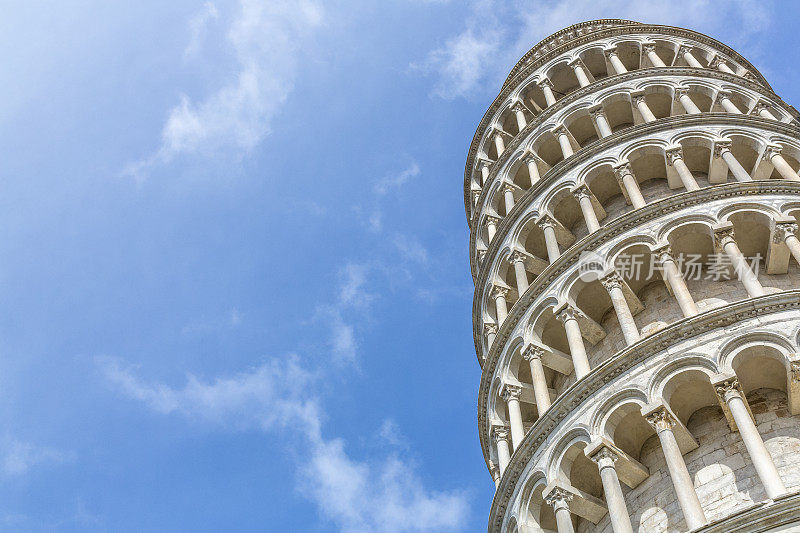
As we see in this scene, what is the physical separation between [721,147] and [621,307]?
6806 millimetres

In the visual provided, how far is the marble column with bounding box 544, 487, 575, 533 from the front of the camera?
1502 centimetres

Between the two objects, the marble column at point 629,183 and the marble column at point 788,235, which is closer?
the marble column at point 788,235

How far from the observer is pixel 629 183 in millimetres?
22562

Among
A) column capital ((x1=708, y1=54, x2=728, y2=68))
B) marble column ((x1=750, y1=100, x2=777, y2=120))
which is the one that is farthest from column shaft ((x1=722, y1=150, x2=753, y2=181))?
column capital ((x1=708, y1=54, x2=728, y2=68))

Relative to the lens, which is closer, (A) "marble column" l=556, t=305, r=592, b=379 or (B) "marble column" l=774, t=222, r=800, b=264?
(A) "marble column" l=556, t=305, r=592, b=379

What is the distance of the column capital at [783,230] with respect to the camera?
61.2ft

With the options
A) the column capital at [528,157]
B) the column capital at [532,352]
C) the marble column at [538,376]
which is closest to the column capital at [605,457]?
the marble column at [538,376]

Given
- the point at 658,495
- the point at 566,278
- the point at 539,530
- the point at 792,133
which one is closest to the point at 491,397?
the point at 566,278

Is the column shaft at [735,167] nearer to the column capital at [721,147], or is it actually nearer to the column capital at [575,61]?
the column capital at [721,147]

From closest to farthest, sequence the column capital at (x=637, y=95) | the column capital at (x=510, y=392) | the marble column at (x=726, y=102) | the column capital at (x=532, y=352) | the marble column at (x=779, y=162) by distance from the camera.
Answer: the column capital at (x=532, y=352) → the column capital at (x=510, y=392) → the marble column at (x=779, y=162) → the marble column at (x=726, y=102) → the column capital at (x=637, y=95)

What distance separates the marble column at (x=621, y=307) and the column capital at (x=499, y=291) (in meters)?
4.96

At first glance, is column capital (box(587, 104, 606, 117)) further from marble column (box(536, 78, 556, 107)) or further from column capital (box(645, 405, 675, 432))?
column capital (box(645, 405, 675, 432))

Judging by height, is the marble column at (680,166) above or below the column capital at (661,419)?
above

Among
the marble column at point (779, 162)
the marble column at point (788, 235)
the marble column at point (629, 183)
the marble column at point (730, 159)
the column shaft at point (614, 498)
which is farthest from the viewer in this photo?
the marble column at point (779, 162)
